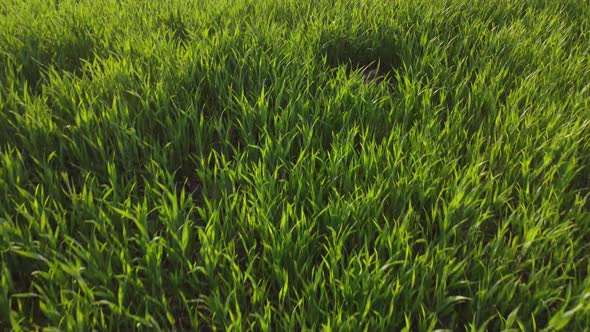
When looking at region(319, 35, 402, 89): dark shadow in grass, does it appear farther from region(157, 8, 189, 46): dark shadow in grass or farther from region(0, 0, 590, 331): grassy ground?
region(157, 8, 189, 46): dark shadow in grass

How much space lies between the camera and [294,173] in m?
1.49

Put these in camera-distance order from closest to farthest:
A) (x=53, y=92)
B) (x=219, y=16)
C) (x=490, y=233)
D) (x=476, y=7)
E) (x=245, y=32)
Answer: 1. (x=490, y=233)
2. (x=53, y=92)
3. (x=245, y=32)
4. (x=219, y=16)
5. (x=476, y=7)

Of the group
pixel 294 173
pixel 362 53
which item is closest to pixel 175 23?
pixel 362 53

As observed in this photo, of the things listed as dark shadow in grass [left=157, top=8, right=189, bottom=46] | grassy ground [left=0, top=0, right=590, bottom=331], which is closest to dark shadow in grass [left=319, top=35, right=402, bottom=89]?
grassy ground [left=0, top=0, right=590, bottom=331]

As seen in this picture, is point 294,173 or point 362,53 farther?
point 362,53

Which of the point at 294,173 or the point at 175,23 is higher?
the point at 175,23

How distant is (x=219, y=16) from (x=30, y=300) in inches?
73.0

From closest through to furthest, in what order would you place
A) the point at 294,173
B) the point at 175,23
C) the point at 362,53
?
the point at 294,173
the point at 362,53
the point at 175,23

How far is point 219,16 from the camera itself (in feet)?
8.75

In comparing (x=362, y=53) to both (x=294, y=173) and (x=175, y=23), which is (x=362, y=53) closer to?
(x=175, y=23)

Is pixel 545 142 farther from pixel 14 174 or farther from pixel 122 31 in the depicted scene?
pixel 122 31

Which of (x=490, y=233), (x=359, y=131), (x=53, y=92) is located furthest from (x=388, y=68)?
(x=53, y=92)

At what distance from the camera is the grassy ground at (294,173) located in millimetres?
1197

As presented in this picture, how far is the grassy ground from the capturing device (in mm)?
1197
